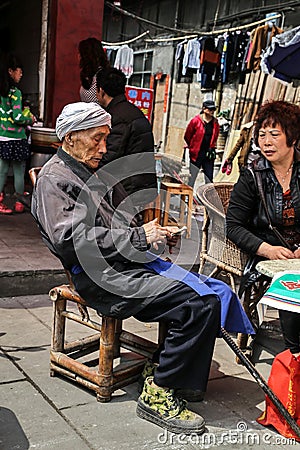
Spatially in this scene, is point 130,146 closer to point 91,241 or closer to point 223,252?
point 223,252

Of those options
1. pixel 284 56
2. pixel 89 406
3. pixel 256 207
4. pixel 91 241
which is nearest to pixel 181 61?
pixel 284 56

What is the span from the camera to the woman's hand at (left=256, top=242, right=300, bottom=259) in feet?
10.6

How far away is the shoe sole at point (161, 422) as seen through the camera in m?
2.65

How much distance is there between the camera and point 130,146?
419cm

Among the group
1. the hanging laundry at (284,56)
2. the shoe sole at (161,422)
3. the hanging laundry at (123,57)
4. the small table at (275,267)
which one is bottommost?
the shoe sole at (161,422)

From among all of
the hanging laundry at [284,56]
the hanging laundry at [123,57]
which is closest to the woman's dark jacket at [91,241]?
the hanging laundry at [284,56]

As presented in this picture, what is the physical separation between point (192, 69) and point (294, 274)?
10000 millimetres

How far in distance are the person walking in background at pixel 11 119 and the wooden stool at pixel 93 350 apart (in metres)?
3.36

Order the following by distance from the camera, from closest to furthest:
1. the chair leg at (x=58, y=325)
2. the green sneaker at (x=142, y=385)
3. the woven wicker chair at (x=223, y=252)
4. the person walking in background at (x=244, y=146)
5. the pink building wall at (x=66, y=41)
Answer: the green sneaker at (x=142, y=385), the chair leg at (x=58, y=325), the woven wicker chair at (x=223, y=252), the pink building wall at (x=66, y=41), the person walking in background at (x=244, y=146)

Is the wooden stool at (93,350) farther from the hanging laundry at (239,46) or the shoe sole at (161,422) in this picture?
the hanging laundry at (239,46)

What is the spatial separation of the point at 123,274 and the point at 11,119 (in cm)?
389

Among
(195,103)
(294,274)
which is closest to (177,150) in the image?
(195,103)


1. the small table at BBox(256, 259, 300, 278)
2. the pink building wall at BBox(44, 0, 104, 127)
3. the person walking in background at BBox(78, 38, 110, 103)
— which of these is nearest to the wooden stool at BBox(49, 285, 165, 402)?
the small table at BBox(256, 259, 300, 278)

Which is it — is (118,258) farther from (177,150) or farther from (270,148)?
(177,150)
